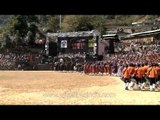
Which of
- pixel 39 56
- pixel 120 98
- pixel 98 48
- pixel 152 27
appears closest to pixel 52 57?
pixel 39 56

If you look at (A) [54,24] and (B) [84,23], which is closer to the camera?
(B) [84,23]

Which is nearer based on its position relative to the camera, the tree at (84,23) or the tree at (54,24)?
the tree at (84,23)

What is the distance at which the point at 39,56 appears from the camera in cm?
5450

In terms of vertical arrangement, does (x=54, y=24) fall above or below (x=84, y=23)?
above

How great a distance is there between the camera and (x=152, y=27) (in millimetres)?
55844

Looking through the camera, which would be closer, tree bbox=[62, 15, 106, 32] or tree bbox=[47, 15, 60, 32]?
tree bbox=[62, 15, 106, 32]
